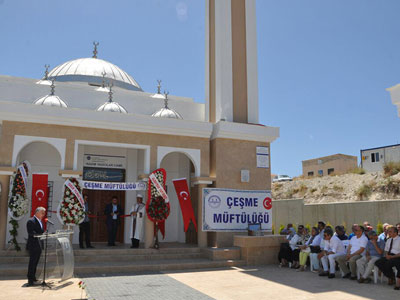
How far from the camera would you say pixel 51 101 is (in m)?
15.6

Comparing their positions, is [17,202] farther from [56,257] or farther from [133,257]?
[133,257]

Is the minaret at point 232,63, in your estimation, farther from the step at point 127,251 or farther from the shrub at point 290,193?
the shrub at point 290,193

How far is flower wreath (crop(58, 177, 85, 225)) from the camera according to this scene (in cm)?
1202

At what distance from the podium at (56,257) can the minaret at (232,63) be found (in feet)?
29.2

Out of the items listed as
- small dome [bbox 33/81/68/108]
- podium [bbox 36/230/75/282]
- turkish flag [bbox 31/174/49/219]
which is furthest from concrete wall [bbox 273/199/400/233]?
podium [bbox 36/230/75/282]

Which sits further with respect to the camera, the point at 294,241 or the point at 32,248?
the point at 294,241

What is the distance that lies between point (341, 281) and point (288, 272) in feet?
5.98

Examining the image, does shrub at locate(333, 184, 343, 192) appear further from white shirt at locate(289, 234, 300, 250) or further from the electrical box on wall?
white shirt at locate(289, 234, 300, 250)

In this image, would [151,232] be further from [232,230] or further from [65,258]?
[65,258]

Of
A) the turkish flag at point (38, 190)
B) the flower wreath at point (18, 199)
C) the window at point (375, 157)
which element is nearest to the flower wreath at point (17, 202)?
the flower wreath at point (18, 199)

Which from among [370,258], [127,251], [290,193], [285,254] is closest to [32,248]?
[127,251]

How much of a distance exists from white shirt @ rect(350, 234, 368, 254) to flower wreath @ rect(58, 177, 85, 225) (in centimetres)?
797

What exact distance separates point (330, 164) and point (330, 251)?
46243 mm

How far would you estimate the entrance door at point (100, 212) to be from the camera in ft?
52.1
